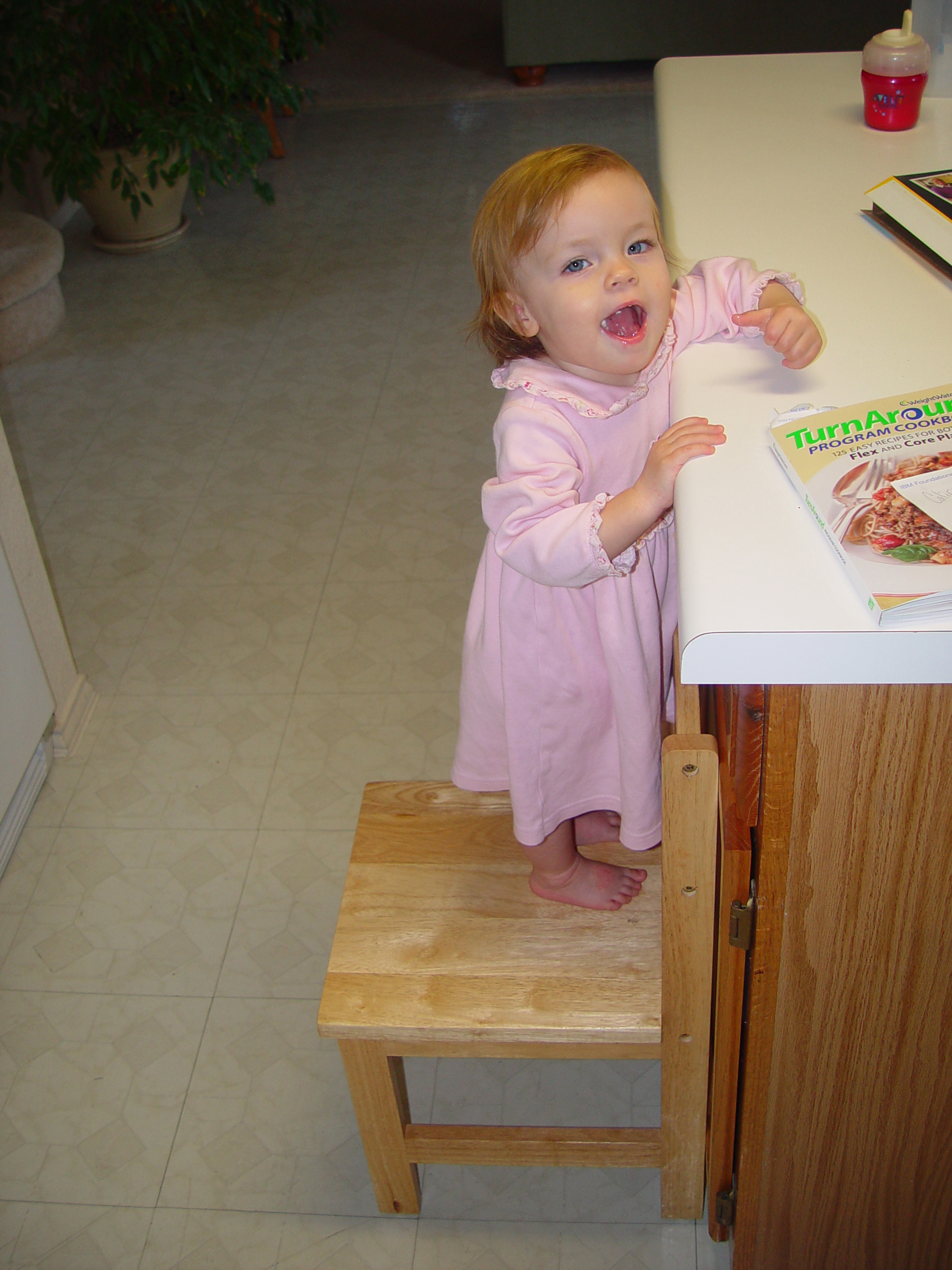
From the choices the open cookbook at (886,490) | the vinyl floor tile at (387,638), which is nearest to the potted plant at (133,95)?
the vinyl floor tile at (387,638)

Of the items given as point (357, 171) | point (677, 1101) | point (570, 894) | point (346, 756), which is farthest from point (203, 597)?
point (357, 171)

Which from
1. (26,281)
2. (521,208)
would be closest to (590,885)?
(521,208)

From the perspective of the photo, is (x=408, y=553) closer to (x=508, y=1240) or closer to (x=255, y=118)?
(x=508, y=1240)

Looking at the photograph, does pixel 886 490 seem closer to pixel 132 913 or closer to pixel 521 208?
pixel 521 208

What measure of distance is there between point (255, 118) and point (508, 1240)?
367 centimetres

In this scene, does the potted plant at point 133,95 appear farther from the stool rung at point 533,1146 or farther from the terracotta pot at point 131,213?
the stool rung at point 533,1146

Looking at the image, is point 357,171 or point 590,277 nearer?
point 590,277

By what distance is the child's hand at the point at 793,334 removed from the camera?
33.8 inches

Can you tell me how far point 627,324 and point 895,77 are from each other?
58 cm

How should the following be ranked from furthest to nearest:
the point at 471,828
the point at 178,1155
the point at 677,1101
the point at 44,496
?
the point at 44,496 < the point at 178,1155 < the point at 471,828 < the point at 677,1101

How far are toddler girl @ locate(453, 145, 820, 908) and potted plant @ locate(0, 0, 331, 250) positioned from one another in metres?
2.34

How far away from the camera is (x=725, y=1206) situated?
1.11m

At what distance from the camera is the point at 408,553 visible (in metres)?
2.17

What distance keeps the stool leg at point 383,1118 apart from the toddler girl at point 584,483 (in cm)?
22
